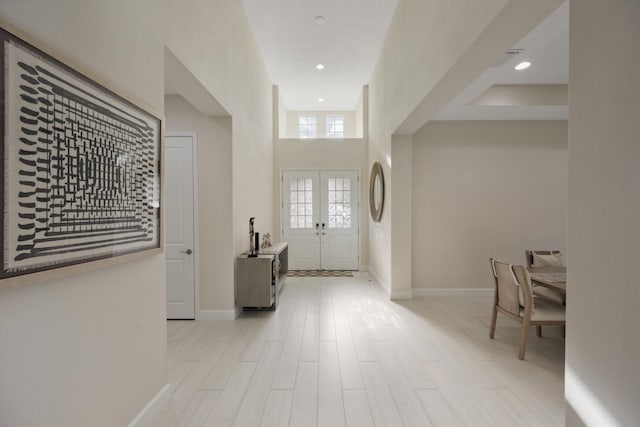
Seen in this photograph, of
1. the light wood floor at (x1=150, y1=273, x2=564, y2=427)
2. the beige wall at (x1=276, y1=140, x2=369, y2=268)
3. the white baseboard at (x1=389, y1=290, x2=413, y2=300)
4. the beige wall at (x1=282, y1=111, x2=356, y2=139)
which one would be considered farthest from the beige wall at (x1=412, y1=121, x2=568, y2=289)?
the beige wall at (x1=282, y1=111, x2=356, y2=139)

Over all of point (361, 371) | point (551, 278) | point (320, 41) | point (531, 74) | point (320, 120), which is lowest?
point (361, 371)

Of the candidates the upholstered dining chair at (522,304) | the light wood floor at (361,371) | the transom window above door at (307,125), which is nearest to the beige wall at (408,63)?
the light wood floor at (361,371)

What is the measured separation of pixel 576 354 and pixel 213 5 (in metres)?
3.87

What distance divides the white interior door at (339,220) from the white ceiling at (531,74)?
272cm

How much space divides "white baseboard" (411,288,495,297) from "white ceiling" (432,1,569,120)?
2.63m

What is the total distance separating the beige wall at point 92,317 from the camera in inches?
47.5

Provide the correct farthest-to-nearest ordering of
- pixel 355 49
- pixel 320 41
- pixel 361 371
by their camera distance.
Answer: pixel 355 49 → pixel 320 41 → pixel 361 371

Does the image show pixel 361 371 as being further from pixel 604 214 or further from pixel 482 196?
pixel 482 196

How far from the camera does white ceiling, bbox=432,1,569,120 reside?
8.71 ft

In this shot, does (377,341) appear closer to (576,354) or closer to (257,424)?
(257,424)

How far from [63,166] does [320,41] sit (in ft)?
15.5

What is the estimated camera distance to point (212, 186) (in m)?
3.88

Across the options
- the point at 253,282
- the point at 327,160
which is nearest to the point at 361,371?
the point at 253,282

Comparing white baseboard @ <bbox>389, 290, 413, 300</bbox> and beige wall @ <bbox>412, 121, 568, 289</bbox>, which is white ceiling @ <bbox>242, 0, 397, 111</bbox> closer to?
beige wall @ <bbox>412, 121, 568, 289</bbox>
